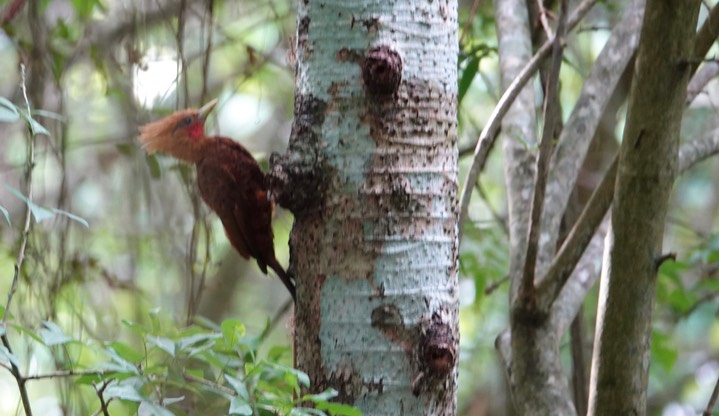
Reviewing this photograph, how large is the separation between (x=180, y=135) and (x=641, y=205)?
0.87 metres

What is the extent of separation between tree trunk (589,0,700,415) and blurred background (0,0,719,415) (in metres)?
0.48

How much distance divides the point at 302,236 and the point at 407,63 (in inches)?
10.1

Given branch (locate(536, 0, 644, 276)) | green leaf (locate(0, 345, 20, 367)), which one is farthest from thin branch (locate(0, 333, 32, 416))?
branch (locate(536, 0, 644, 276))

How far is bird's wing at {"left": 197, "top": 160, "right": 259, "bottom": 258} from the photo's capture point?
1.47 metres

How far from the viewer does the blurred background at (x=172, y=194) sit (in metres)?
2.09

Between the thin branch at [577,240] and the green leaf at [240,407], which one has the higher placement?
the thin branch at [577,240]

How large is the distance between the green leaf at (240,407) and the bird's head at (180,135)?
2.76 ft

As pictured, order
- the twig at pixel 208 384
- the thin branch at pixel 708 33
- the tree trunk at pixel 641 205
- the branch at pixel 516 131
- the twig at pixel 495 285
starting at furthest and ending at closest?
the twig at pixel 495 285
the branch at pixel 516 131
the thin branch at pixel 708 33
the tree trunk at pixel 641 205
the twig at pixel 208 384

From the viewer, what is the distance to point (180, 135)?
1.62m

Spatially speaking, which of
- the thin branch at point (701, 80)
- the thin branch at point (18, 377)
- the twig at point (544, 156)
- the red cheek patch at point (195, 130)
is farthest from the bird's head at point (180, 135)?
the thin branch at point (701, 80)

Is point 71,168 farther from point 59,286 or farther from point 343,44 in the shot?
point 343,44

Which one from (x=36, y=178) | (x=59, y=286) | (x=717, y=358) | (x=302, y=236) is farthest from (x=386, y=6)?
(x=717, y=358)

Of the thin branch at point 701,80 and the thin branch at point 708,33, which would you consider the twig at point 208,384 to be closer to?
the thin branch at point 708,33

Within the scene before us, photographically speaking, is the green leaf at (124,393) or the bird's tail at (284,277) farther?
the bird's tail at (284,277)
